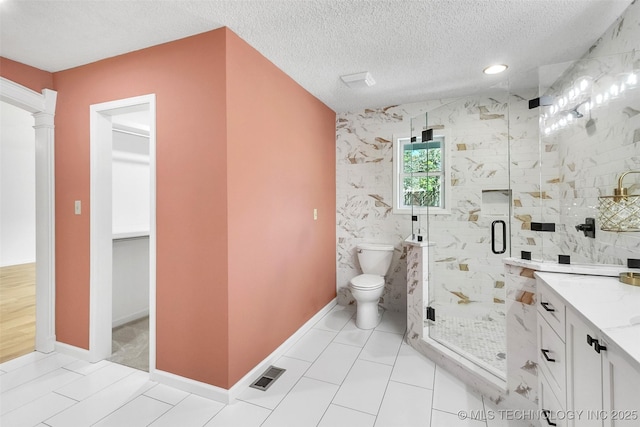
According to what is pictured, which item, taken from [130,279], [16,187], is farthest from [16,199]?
[130,279]

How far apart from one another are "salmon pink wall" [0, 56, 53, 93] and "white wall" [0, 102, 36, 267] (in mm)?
3919

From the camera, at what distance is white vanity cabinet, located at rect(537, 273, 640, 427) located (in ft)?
2.72

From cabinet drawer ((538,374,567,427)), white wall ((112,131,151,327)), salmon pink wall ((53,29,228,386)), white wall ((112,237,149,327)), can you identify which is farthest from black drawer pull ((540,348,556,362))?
white wall ((112,237,149,327))

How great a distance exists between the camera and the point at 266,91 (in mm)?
2357

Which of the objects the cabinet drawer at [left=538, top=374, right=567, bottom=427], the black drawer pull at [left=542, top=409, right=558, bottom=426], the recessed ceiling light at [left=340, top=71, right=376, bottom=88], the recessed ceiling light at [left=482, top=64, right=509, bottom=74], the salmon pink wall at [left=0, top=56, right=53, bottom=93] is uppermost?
the recessed ceiling light at [left=482, top=64, right=509, bottom=74]

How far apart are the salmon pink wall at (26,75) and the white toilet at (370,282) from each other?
3.32 m

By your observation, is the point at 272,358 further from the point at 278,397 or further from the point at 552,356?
the point at 552,356

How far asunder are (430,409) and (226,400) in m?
1.30

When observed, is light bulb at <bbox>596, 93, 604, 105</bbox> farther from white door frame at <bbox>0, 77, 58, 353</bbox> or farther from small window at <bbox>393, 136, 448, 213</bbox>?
white door frame at <bbox>0, 77, 58, 353</bbox>

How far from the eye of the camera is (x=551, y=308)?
1.43m

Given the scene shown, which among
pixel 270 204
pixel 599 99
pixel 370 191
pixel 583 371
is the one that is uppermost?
pixel 599 99

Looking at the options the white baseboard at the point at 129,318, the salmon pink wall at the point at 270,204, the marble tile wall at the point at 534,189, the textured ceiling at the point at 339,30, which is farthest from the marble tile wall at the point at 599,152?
the white baseboard at the point at 129,318

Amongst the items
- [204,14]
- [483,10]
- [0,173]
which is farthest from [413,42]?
[0,173]

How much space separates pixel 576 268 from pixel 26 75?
164 inches
